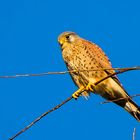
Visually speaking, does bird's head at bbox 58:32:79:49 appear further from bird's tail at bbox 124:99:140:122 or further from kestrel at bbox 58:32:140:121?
bird's tail at bbox 124:99:140:122

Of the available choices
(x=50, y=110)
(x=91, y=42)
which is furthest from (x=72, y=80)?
(x=50, y=110)

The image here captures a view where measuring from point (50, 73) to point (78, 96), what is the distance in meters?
3.56

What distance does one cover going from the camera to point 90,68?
638cm

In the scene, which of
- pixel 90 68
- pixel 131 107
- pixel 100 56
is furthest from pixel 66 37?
pixel 131 107

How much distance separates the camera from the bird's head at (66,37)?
7.14 m

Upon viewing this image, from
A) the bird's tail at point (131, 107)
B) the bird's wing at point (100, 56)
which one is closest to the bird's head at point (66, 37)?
the bird's wing at point (100, 56)

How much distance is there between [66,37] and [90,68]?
1075 mm

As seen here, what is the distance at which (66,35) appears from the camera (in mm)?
7281

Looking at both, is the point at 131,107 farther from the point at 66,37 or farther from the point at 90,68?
the point at 66,37

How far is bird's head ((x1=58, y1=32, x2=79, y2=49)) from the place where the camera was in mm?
7145

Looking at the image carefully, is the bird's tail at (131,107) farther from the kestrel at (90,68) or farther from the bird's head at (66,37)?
the bird's head at (66,37)

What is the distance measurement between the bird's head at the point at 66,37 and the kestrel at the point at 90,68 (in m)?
0.02

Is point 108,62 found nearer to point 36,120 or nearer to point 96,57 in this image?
point 96,57

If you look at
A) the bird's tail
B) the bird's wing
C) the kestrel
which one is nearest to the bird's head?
the kestrel
